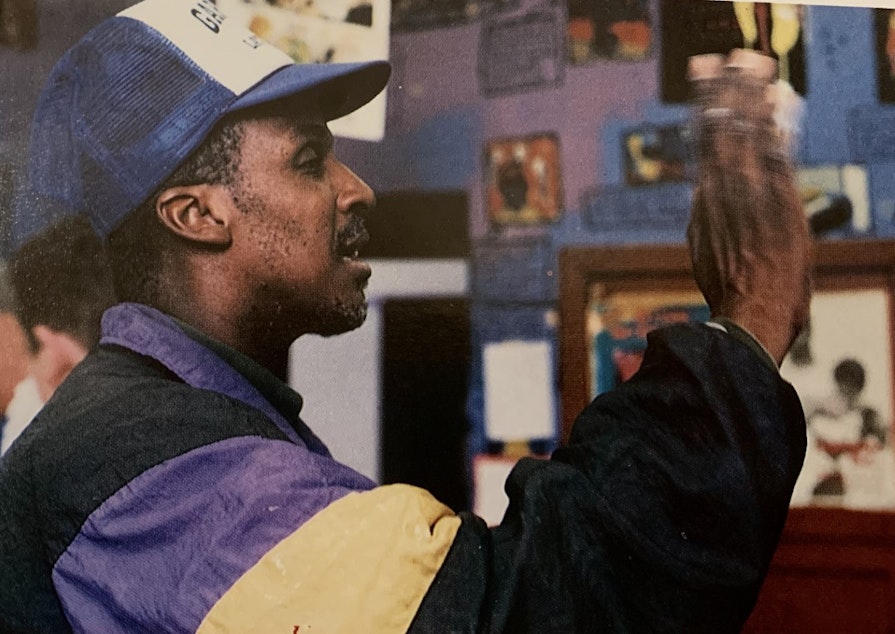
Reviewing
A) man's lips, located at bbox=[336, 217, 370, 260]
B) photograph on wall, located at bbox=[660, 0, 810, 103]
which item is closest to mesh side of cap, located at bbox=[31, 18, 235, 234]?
man's lips, located at bbox=[336, 217, 370, 260]

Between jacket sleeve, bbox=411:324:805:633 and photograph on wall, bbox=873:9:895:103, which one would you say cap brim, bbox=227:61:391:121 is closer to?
jacket sleeve, bbox=411:324:805:633

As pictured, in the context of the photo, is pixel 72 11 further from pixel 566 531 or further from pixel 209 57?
pixel 566 531

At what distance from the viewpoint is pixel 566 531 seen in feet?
2.82

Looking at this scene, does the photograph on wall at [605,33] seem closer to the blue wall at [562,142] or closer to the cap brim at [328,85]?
the blue wall at [562,142]

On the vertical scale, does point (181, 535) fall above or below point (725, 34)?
below

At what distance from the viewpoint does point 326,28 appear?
1202mm

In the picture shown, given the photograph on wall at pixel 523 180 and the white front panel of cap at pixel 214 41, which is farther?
the photograph on wall at pixel 523 180

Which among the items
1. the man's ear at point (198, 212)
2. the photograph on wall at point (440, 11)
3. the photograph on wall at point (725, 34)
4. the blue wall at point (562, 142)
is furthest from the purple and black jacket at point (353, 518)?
the photograph on wall at point (440, 11)

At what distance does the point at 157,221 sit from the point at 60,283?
7.5 inches

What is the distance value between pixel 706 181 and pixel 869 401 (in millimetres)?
377

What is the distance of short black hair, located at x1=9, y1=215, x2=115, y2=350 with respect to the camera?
1100mm

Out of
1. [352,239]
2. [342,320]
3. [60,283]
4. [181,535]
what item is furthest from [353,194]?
[181,535]

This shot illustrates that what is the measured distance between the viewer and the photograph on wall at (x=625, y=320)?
1.15 m

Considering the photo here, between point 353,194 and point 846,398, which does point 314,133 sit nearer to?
point 353,194
